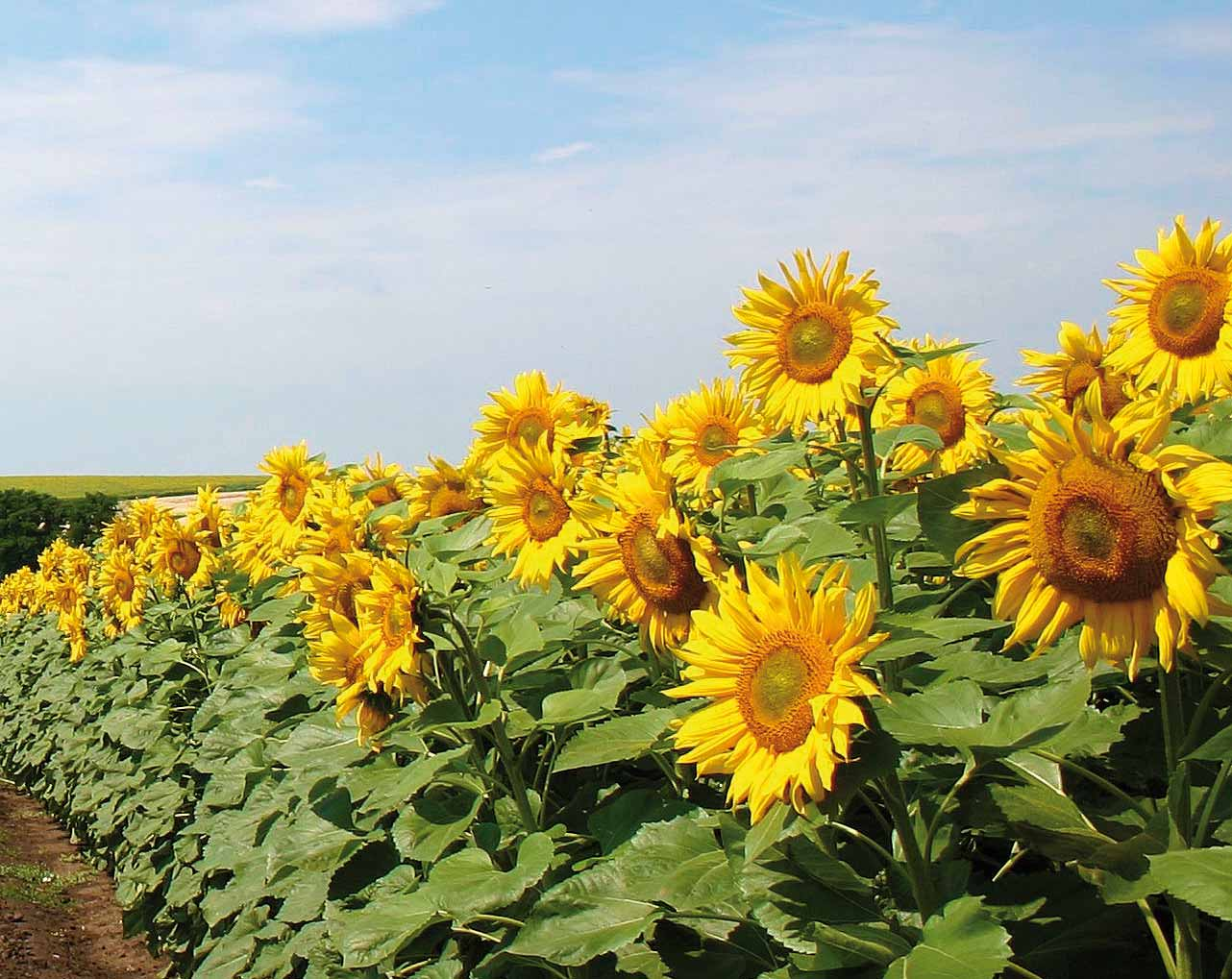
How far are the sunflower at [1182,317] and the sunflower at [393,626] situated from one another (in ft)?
7.21

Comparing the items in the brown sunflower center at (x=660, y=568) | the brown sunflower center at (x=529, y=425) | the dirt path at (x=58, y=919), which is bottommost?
the dirt path at (x=58, y=919)

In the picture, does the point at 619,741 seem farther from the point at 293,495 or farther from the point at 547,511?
the point at 293,495

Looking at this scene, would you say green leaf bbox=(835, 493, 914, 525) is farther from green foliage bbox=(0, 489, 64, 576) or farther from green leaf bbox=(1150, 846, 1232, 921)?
green foliage bbox=(0, 489, 64, 576)

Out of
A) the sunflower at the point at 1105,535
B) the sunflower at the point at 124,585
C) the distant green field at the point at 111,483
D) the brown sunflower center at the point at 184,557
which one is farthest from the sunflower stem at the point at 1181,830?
the distant green field at the point at 111,483

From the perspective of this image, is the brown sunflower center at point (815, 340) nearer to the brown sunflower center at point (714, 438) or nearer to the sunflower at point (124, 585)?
the brown sunflower center at point (714, 438)

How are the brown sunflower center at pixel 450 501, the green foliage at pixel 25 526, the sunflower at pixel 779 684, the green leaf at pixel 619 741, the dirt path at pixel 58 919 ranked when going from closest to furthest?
1. the sunflower at pixel 779 684
2. the green leaf at pixel 619 741
3. the brown sunflower center at pixel 450 501
4. the dirt path at pixel 58 919
5. the green foliage at pixel 25 526

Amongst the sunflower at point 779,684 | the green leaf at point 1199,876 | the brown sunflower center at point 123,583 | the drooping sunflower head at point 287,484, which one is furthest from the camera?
the brown sunflower center at point 123,583

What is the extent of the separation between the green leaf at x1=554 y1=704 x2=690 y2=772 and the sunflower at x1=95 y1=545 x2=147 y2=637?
5.58m

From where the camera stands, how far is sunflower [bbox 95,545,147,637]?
7.77 metres

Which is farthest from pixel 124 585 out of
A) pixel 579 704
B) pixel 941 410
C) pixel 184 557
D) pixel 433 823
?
pixel 579 704

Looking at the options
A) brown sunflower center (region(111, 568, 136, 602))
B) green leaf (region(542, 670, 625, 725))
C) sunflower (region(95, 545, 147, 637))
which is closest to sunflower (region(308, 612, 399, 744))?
green leaf (region(542, 670, 625, 725))

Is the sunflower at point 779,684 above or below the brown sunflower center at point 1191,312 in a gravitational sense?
below

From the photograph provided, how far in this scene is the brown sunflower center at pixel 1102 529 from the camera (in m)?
1.92

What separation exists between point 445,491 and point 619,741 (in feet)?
6.90
